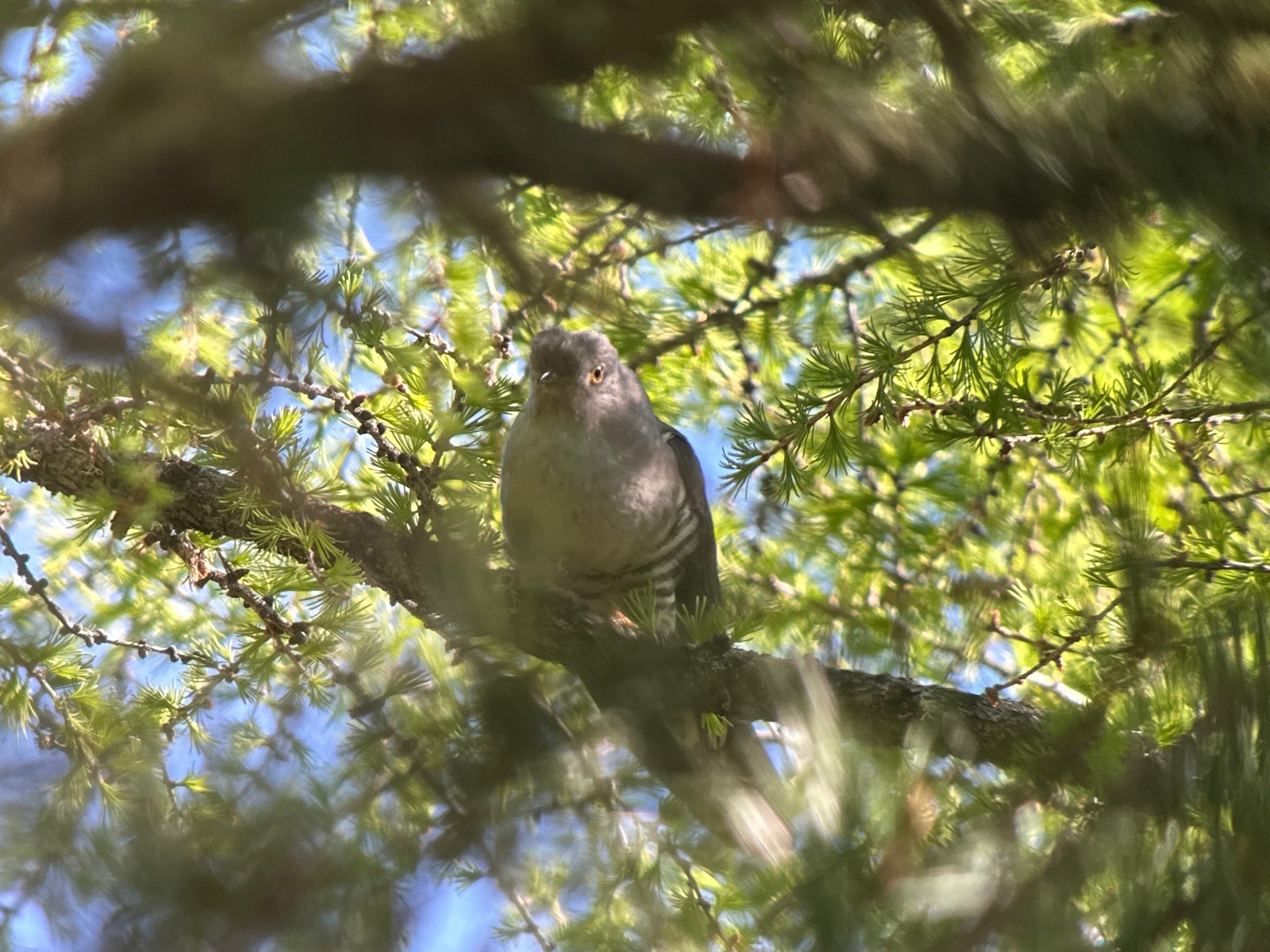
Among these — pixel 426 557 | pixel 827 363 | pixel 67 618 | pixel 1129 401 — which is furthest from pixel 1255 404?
pixel 67 618

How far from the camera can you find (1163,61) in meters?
1.26

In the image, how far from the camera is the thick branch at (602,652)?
1287 millimetres

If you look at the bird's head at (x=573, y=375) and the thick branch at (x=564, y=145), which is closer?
the thick branch at (x=564, y=145)

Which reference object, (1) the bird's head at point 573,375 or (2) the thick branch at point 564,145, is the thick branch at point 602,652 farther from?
(1) the bird's head at point 573,375

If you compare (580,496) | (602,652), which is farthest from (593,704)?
(580,496)

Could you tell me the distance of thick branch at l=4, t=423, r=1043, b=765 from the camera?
1287 millimetres

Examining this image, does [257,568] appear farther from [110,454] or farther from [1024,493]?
[1024,493]

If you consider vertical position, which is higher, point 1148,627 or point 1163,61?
point 1163,61

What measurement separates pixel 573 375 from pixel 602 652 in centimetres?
228

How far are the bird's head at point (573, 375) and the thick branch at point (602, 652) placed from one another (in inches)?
46.5

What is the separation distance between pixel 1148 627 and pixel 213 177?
4.41 feet

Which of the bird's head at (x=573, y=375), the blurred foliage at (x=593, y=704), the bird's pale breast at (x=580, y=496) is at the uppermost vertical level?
the bird's head at (x=573, y=375)

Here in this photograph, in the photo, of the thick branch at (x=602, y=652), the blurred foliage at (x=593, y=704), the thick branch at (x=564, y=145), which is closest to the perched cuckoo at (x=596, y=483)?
the thick branch at (x=602, y=652)

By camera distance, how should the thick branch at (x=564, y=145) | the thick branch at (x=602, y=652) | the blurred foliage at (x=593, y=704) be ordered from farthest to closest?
the thick branch at (x=602, y=652) < the blurred foliage at (x=593, y=704) < the thick branch at (x=564, y=145)
